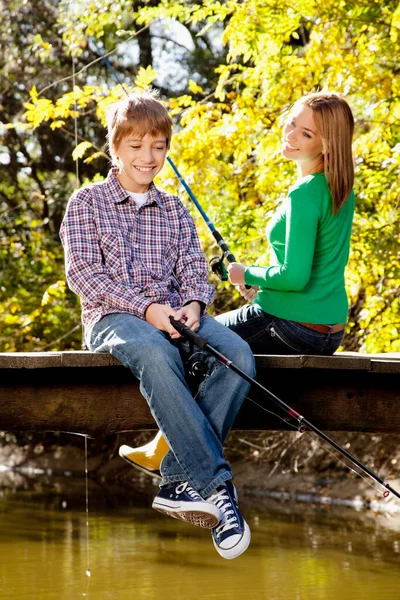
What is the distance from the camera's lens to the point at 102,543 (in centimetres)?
787

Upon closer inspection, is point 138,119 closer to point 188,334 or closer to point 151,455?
point 188,334

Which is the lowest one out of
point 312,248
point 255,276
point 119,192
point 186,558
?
point 186,558

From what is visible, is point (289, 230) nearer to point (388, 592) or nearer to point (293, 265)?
point (293, 265)

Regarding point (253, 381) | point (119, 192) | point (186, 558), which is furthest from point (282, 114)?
point (253, 381)

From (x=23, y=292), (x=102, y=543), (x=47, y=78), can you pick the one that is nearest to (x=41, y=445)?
(x=23, y=292)

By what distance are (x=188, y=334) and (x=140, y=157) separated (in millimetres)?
700

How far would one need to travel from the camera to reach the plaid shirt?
374 centimetres

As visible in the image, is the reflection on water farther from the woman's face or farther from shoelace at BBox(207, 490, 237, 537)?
the woman's face

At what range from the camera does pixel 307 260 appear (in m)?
3.87

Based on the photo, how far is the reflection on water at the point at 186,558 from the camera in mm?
6418

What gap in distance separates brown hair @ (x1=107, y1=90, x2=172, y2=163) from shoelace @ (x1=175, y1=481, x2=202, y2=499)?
3.99ft

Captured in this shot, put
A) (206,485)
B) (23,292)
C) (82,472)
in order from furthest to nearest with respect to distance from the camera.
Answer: (82,472)
(23,292)
(206,485)

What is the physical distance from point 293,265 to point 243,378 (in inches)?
20.5

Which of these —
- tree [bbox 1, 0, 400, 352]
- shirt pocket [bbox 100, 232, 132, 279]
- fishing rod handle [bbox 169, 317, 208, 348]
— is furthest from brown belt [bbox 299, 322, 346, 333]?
tree [bbox 1, 0, 400, 352]
